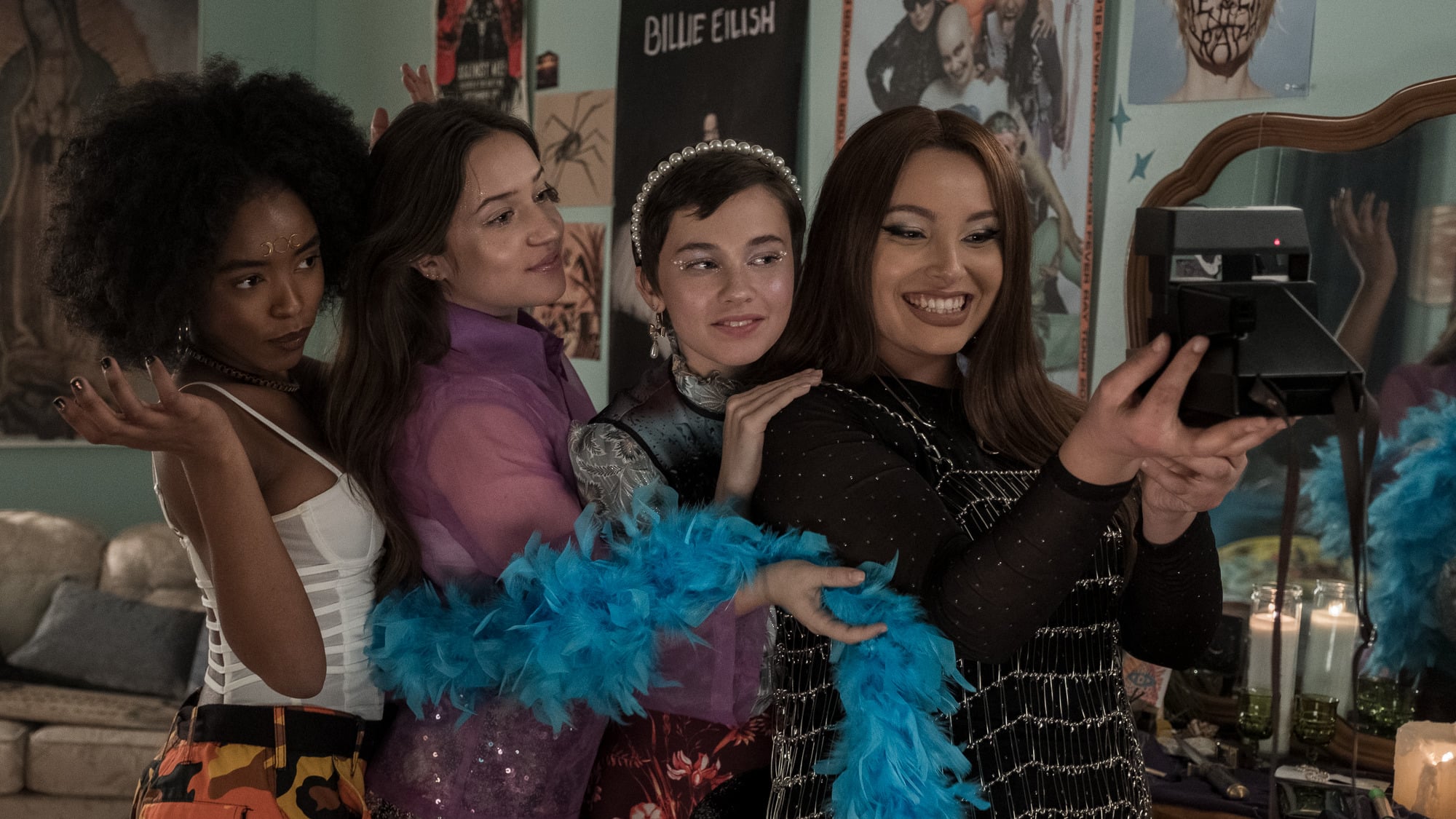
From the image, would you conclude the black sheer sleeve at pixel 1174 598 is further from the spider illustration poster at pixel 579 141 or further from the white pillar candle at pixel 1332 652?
the spider illustration poster at pixel 579 141

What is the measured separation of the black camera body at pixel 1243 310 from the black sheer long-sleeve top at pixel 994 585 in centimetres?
17

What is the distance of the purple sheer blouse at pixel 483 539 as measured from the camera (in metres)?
1.66

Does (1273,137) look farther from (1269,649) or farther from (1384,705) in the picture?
(1384,705)

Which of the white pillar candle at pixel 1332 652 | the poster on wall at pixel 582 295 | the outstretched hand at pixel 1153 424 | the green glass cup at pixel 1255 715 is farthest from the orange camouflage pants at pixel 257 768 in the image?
the poster on wall at pixel 582 295

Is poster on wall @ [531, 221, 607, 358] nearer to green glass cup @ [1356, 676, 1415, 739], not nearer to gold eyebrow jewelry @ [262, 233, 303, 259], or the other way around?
gold eyebrow jewelry @ [262, 233, 303, 259]

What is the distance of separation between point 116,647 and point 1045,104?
133 inches

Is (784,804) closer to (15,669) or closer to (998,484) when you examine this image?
(998,484)

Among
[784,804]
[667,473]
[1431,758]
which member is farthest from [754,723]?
[1431,758]

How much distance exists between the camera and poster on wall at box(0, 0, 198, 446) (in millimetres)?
4570

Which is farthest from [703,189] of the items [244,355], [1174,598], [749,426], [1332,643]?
[1332,643]

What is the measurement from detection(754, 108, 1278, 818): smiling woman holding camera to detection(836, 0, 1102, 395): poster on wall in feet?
4.63

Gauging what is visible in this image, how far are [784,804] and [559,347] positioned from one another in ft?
2.69

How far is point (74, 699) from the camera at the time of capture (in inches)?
164

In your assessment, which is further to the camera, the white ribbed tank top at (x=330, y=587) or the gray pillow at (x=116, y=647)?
the gray pillow at (x=116, y=647)
